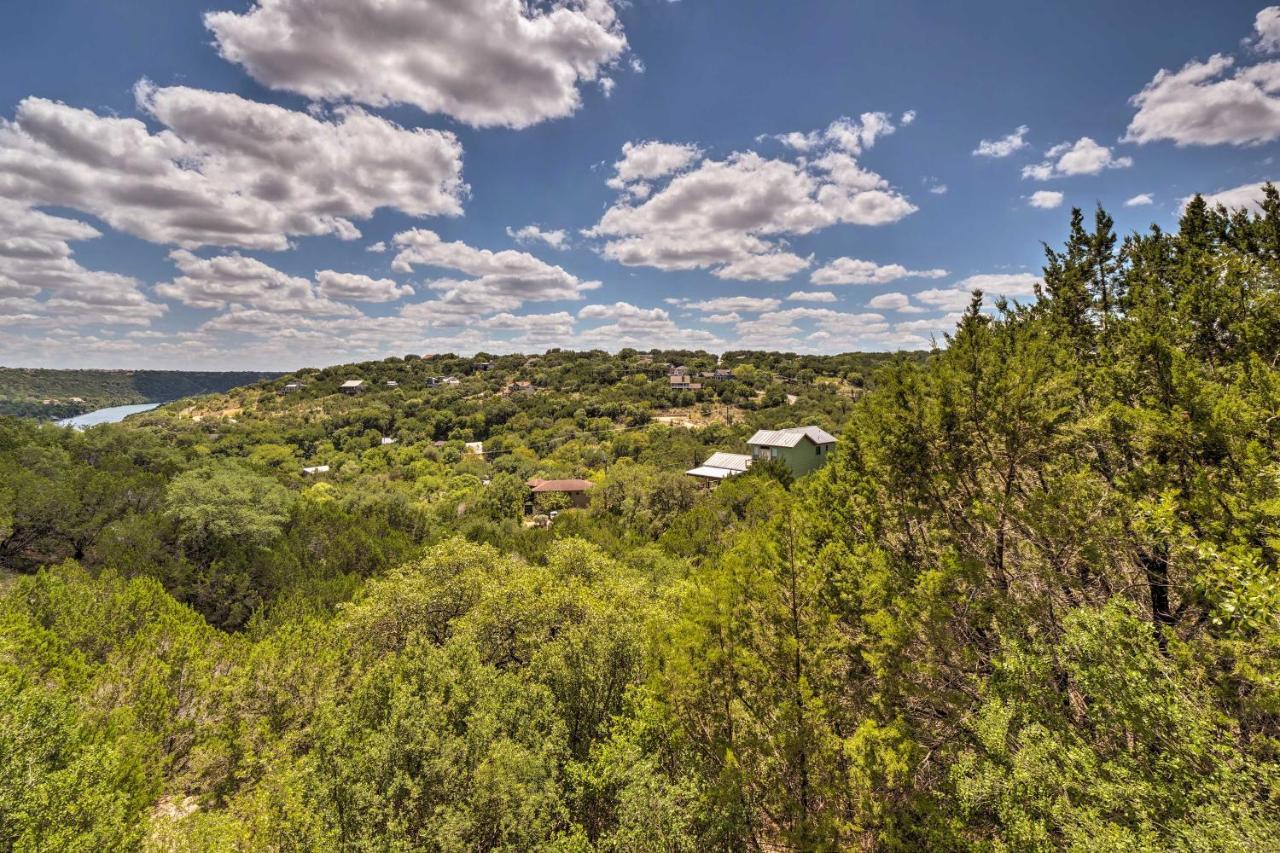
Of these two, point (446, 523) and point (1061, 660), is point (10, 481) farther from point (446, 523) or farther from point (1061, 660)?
point (1061, 660)

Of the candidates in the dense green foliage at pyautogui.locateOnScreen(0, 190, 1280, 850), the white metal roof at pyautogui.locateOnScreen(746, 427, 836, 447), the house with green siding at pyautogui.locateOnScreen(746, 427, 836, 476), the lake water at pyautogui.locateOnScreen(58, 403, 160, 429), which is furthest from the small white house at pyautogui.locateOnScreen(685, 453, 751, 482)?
the lake water at pyautogui.locateOnScreen(58, 403, 160, 429)

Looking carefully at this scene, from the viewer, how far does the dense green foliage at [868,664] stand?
838cm

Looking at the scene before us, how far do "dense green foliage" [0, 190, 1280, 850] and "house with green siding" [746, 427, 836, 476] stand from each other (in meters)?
39.7

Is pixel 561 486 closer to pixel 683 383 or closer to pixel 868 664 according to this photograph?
pixel 868 664

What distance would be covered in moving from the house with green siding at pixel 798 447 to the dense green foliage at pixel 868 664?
39.7 meters

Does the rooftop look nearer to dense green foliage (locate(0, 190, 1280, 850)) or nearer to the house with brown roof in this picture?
dense green foliage (locate(0, 190, 1280, 850))

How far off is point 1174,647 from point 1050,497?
10.4 feet

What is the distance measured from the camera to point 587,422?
123062 millimetres

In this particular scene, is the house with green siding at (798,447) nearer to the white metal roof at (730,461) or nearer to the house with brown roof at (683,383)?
the white metal roof at (730,461)

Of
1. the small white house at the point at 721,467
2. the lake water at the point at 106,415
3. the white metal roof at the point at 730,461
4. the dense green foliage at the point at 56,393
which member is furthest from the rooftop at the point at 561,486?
the dense green foliage at the point at 56,393

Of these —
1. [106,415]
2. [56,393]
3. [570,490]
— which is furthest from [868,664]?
[56,393]

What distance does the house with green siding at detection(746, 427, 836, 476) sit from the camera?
59.8 metres

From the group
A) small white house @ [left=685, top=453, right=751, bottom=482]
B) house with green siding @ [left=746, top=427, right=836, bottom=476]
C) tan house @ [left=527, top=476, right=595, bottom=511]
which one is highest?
house with green siding @ [left=746, top=427, right=836, bottom=476]

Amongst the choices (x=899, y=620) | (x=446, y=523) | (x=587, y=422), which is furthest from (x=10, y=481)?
(x=587, y=422)
